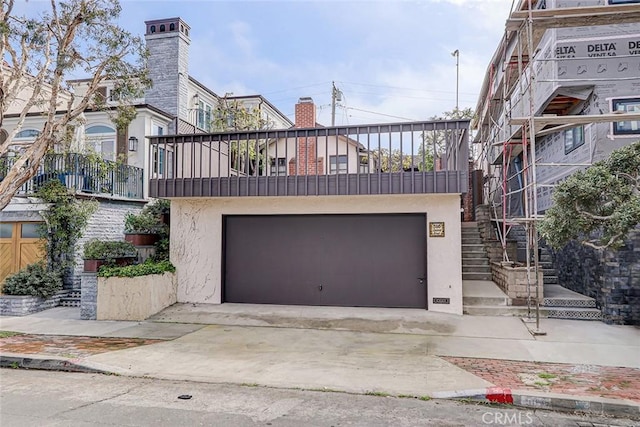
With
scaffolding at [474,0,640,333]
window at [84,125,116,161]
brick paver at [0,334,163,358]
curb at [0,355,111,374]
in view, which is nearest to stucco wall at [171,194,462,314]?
scaffolding at [474,0,640,333]

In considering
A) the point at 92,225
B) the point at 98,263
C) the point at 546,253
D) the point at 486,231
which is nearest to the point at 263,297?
the point at 98,263

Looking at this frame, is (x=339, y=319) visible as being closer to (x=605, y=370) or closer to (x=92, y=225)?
(x=605, y=370)

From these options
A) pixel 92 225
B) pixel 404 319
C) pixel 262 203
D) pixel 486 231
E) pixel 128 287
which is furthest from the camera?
pixel 486 231

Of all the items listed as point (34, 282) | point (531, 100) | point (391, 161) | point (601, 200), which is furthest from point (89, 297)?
point (601, 200)

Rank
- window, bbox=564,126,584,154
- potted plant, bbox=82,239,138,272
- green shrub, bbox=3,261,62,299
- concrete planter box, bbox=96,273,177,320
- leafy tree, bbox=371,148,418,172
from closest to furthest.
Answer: leafy tree, bbox=371,148,418,172 < concrete planter box, bbox=96,273,177,320 < potted plant, bbox=82,239,138,272 < window, bbox=564,126,584,154 < green shrub, bbox=3,261,62,299

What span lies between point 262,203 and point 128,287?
11.8 feet

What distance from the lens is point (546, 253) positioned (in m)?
12.2

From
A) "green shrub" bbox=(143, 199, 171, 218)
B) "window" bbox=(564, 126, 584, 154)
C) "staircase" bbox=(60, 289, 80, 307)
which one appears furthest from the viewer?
"green shrub" bbox=(143, 199, 171, 218)

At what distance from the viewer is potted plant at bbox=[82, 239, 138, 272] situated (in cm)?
1007

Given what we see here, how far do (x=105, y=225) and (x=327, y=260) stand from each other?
21.6ft

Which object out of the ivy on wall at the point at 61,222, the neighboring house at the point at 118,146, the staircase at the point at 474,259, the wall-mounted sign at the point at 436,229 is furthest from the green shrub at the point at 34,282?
the staircase at the point at 474,259

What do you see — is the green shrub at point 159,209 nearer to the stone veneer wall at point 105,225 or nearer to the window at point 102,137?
the stone veneer wall at point 105,225

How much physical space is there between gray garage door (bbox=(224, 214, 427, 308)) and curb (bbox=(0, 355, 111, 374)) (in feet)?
15.8

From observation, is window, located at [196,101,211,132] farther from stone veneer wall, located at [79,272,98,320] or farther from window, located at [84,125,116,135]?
stone veneer wall, located at [79,272,98,320]
